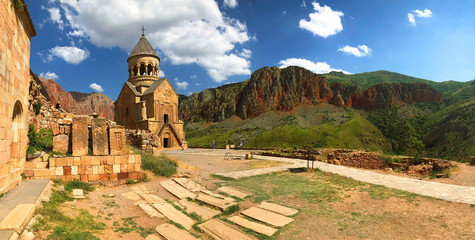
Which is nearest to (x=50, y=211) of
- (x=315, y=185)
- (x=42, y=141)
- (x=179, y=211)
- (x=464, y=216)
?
(x=179, y=211)

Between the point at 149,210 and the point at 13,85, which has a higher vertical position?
the point at 13,85

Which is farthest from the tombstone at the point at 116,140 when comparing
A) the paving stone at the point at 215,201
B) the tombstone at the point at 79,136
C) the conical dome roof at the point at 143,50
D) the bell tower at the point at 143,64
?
the conical dome roof at the point at 143,50

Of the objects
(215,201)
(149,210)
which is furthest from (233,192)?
(149,210)

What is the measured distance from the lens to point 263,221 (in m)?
5.42

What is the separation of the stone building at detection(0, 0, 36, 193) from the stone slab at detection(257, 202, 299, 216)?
6.10 m

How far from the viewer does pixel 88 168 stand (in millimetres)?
8117

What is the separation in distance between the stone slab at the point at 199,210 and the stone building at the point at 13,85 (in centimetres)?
407

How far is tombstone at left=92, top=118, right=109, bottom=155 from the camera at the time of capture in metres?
8.61

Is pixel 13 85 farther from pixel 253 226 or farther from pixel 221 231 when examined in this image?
pixel 253 226

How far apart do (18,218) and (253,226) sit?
406 centimetres

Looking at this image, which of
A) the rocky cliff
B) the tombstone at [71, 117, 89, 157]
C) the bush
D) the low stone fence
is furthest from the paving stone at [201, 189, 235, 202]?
the rocky cliff

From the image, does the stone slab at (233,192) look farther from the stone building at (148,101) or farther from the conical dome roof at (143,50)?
the conical dome roof at (143,50)

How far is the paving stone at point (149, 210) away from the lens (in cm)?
585

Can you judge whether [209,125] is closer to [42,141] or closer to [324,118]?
[324,118]
